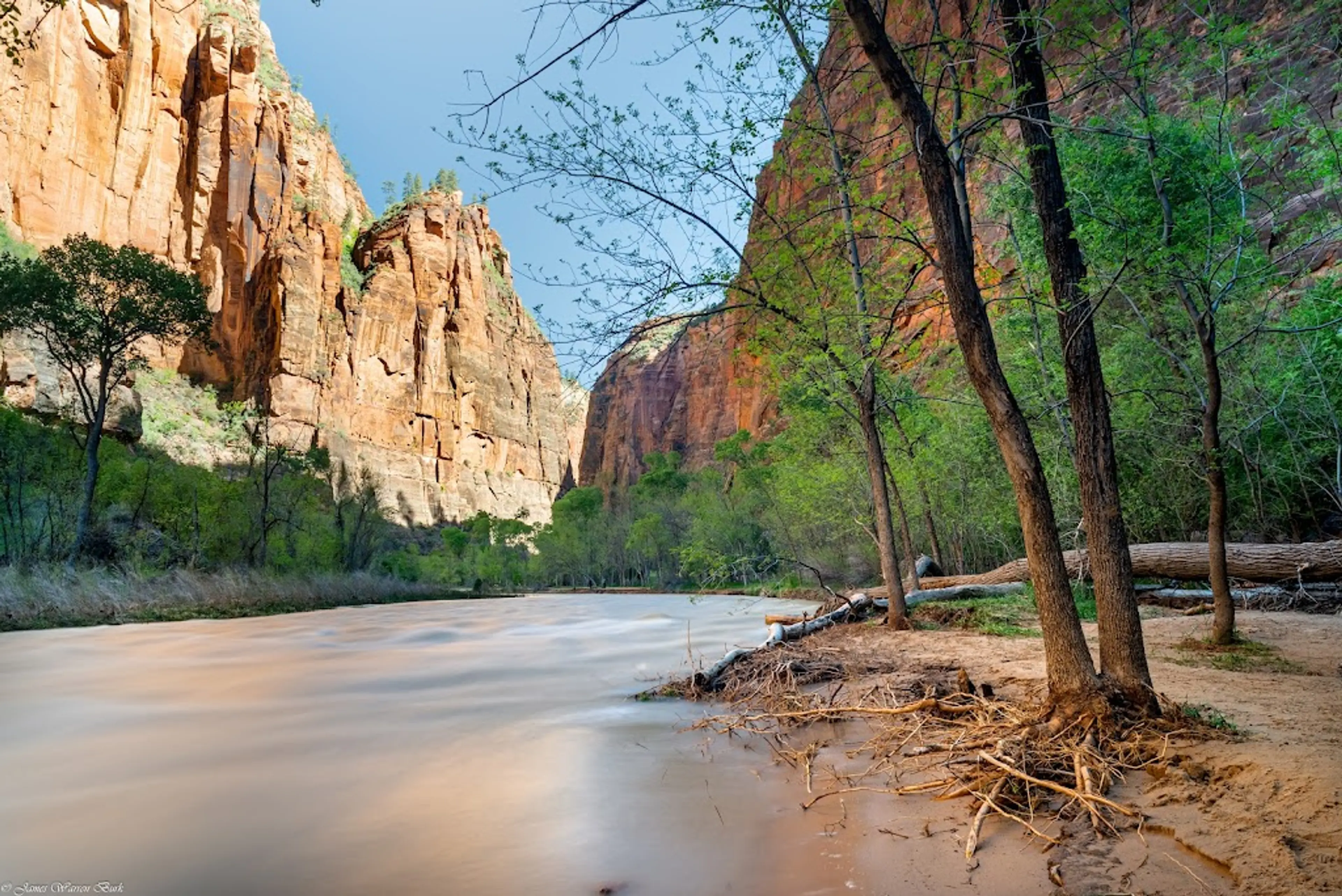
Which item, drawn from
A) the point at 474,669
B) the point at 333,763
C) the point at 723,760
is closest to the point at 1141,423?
the point at 723,760

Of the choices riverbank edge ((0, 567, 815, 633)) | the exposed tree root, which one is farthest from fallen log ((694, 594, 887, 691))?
riverbank edge ((0, 567, 815, 633))

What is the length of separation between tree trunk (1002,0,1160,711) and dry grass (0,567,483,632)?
19.2 meters

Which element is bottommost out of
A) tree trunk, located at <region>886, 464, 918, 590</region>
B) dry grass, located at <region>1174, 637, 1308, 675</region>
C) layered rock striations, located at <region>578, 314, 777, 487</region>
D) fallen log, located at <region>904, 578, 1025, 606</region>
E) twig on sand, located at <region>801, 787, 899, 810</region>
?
fallen log, located at <region>904, 578, 1025, 606</region>

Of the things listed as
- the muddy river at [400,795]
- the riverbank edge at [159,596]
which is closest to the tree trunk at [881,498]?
the riverbank edge at [159,596]

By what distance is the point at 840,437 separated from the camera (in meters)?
25.3

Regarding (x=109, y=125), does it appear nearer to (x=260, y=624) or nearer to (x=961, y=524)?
(x=260, y=624)

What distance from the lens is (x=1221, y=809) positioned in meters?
2.47

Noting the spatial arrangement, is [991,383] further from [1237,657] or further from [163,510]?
[163,510]

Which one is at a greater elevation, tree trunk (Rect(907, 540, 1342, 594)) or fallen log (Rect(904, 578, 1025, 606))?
tree trunk (Rect(907, 540, 1342, 594))

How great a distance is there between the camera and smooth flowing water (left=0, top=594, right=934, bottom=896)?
253 cm

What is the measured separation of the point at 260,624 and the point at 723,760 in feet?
57.9

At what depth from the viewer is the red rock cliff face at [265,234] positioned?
5059 cm

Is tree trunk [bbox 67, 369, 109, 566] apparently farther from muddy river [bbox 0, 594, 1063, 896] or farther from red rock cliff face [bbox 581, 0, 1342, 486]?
red rock cliff face [bbox 581, 0, 1342, 486]

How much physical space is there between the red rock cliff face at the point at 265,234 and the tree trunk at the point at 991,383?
3362 cm
